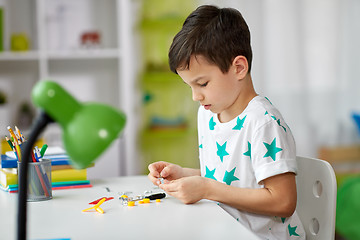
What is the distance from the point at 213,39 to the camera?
119cm

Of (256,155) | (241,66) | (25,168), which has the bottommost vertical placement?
(256,155)

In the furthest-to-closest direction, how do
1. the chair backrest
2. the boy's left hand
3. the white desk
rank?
→ the chair backrest, the boy's left hand, the white desk

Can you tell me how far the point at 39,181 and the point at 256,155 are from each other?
507 mm

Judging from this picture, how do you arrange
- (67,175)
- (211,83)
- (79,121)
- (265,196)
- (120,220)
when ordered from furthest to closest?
(67,175)
(211,83)
(265,196)
(120,220)
(79,121)

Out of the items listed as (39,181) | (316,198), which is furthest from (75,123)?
(316,198)

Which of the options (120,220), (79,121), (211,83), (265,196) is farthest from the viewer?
(211,83)

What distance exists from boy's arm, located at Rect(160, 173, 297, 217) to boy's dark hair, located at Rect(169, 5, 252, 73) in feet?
0.96

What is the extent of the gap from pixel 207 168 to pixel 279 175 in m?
0.29

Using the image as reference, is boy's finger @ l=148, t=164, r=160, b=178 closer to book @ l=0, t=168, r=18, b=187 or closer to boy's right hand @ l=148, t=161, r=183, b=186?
boy's right hand @ l=148, t=161, r=183, b=186

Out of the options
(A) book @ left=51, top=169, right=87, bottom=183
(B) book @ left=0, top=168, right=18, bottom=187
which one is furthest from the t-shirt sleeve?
(B) book @ left=0, top=168, right=18, bottom=187

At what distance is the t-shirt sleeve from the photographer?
1.09 metres

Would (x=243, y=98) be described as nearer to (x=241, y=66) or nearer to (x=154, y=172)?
(x=241, y=66)

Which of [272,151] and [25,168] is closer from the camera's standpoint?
[25,168]

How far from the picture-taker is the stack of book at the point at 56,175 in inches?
48.4
